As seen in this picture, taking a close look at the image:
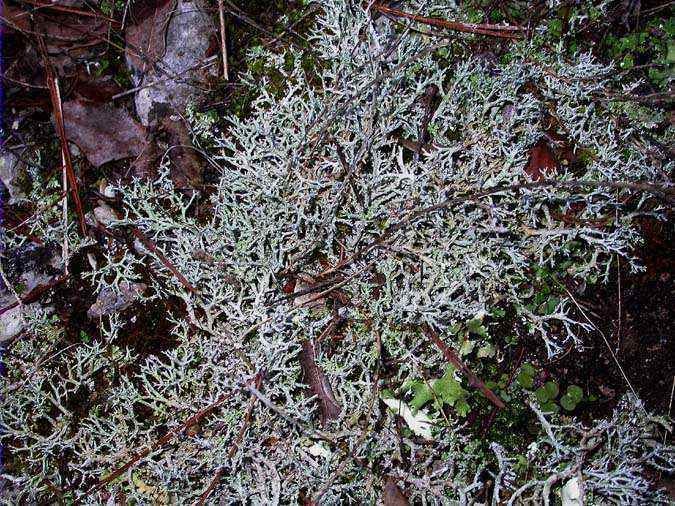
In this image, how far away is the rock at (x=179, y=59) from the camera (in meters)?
2.79

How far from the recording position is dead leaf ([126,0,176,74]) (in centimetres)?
278

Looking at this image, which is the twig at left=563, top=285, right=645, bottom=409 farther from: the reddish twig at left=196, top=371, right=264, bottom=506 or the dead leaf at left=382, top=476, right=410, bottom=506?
the reddish twig at left=196, top=371, right=264, bottom=506

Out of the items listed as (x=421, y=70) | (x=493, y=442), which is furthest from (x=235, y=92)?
(x=493, y=442)

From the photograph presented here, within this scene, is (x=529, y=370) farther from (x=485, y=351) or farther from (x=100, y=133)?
(x=100, y=133)

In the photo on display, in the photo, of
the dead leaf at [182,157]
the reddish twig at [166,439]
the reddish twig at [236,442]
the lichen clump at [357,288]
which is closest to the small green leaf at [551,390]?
the lichen clump at [357,288]

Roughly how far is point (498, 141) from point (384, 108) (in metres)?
0.58

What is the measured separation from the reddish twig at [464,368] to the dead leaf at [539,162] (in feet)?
3.07

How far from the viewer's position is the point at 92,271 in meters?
2.80

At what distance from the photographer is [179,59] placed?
2.80 metres

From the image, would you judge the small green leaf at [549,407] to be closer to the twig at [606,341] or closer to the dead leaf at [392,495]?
the twig at [606,341]

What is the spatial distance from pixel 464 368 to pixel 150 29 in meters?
2.29

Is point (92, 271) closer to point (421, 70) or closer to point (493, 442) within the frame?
point (421, 70)

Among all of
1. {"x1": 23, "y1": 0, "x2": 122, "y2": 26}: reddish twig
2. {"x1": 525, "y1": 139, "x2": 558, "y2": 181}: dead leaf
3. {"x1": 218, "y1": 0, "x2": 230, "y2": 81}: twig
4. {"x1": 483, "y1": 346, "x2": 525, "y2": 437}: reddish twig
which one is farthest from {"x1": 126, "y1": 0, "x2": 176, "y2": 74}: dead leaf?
{"x1": 483, "y1": 346, "x2": 525, "y2": 437}: reddish twig

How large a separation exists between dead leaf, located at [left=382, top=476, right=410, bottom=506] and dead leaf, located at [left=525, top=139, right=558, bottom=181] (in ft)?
5.36
